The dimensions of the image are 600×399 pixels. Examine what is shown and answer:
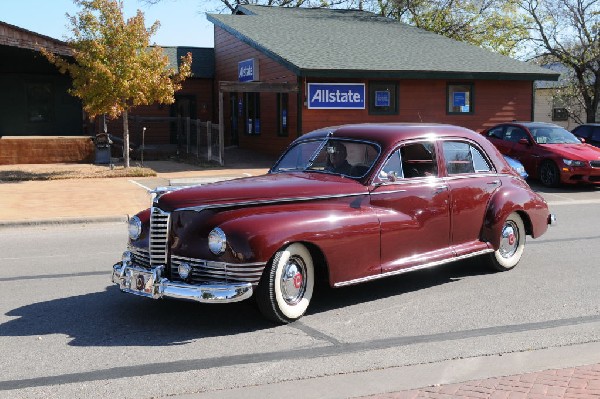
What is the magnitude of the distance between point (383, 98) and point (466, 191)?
54.8 ft

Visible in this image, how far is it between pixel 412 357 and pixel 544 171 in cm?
1418

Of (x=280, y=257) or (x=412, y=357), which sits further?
(x=280, y=257)

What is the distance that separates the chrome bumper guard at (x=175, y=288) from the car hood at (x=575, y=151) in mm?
13980

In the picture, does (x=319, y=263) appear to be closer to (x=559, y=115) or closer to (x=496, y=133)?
(x=496, y=133)

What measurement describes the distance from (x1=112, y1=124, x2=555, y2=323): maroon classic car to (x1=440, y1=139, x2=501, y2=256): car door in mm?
15

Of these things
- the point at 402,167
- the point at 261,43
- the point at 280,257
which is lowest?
the point at 280,257

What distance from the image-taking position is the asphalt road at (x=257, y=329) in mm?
4816

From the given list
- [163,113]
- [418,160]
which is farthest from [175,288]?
[163,113]

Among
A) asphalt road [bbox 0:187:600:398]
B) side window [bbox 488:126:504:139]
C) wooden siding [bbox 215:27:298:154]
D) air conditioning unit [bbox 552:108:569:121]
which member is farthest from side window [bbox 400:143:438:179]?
air conditioning unit [bbox 552:108:569:121]

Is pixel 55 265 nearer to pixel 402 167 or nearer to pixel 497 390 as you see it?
pixel 402 167

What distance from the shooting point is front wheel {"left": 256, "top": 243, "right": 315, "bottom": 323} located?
575 cm

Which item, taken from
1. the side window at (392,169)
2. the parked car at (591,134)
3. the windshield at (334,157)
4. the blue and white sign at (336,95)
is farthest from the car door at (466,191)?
the parked car at (591,134)

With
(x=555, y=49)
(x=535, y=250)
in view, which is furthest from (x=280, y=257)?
(x=555, y=49)

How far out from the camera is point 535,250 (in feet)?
31.0
